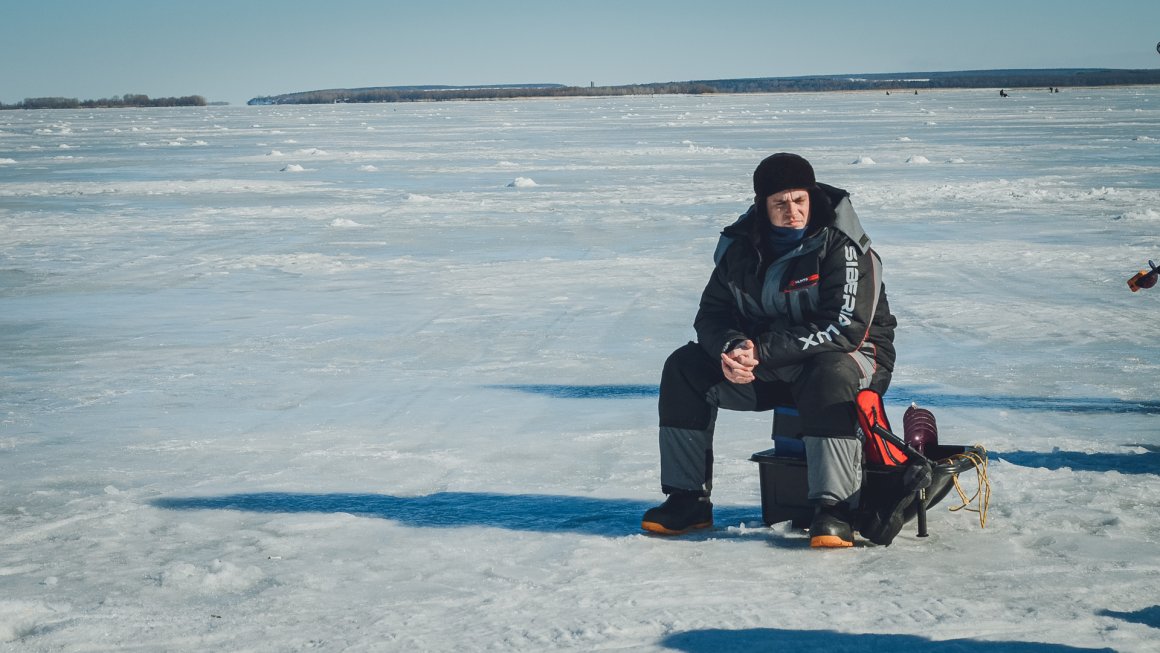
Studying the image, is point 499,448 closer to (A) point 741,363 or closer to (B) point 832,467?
(A) point 741,363

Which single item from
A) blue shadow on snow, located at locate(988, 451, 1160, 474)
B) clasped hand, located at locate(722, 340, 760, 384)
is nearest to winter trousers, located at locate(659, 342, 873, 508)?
clasped hand, located at locate(722, 340, 760, 384)

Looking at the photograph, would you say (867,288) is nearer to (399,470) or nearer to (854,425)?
(854,425)

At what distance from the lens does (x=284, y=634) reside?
3000mm

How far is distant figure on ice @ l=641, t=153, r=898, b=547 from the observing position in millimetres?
3582

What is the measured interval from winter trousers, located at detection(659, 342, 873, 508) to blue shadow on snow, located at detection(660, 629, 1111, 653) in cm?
74

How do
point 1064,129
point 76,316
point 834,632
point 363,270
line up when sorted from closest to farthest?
point 834,632
point 76,316
point 363,270
point 1064,129

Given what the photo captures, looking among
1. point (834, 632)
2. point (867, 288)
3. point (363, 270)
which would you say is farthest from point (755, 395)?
point (363, 270)

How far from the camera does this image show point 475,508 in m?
4.05

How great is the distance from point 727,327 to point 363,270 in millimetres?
6731

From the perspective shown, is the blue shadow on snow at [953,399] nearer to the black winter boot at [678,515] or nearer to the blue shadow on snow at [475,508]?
the blue shadow on snow at [475,508]

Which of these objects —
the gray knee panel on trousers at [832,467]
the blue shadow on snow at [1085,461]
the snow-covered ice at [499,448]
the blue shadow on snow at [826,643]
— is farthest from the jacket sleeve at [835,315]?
the blue shadow on snow at [1085,461]

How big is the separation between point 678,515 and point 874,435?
61 centimetres

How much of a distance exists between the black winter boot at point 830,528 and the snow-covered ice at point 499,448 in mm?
51

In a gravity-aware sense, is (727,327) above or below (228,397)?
above
